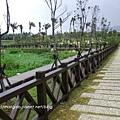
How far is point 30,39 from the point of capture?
5994 cm

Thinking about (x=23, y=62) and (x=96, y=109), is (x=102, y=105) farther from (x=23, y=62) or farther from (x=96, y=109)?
(x=23, y=62)

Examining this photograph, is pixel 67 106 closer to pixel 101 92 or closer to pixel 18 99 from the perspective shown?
pixel 101 92

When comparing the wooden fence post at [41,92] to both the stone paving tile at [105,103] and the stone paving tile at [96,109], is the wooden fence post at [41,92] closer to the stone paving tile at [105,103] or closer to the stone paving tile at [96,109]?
the stone paving tile at [96,109]

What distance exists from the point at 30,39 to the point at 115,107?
188 feet

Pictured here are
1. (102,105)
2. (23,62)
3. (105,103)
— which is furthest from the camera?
(23,62)

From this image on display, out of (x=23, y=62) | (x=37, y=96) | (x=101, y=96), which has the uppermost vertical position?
(x=37, y=96)

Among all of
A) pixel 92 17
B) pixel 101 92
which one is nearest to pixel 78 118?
pixel 101 92

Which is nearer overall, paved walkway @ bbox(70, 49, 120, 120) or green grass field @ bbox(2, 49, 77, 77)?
paved walkway @ bbox(70, 49, 120, 120)

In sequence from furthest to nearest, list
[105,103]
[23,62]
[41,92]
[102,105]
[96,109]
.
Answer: [23,62]
[105,103]
[102,105]
[96,109]
[41,92]

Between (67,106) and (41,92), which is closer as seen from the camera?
(41,92)

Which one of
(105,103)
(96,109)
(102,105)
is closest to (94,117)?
(96,109)

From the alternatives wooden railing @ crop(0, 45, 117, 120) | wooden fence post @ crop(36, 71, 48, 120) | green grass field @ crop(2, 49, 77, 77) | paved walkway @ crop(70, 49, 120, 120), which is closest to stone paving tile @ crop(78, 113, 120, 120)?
paved walkway @ crop(70, 49, 120, 120)

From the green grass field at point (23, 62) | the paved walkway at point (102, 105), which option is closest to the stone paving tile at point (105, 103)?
the paved walkway at point (102, 105)

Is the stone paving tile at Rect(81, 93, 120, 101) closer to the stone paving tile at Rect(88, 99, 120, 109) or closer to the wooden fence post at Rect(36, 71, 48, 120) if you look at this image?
the stone paving tile at Rect(88, 99, 120, 109)
